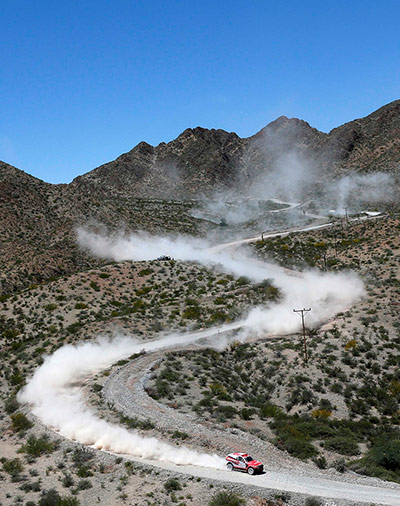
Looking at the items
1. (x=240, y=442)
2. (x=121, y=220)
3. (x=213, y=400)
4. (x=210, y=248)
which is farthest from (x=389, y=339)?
(x=121, y=220)

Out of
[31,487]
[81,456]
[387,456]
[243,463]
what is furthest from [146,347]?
[387,456]

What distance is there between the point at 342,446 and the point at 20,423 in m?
16.5

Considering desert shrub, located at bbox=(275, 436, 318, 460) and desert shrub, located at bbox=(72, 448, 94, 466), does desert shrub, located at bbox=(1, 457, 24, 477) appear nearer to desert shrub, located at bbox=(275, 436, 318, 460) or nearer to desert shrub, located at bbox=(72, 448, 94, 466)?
desert shrub, located at bbox=(72, 448, 94, 466)

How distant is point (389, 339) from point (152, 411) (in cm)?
2065

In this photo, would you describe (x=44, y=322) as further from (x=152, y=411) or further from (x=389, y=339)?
(x=389, y=339)

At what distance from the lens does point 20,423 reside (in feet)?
88.8

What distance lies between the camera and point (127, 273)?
63.8 meters

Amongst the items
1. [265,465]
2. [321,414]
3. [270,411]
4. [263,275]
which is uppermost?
[263,275]

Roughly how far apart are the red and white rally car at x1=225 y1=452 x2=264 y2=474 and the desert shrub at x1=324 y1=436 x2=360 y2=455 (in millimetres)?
5572

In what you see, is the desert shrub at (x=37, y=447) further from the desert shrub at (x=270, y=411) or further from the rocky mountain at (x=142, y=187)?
the rocky mountain at (x=142, y=187)

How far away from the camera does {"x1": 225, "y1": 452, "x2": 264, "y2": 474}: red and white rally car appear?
2044cm

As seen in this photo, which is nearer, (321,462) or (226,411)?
(321,462)

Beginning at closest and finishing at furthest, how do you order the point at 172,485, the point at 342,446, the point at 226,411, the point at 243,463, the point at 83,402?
the point at 172,485 → the point at 243,463 → the point at 342,446 → the point at 226,411 → the point at 83,402

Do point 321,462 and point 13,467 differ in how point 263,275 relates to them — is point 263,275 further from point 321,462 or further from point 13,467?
point 13,467
